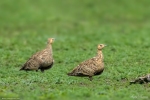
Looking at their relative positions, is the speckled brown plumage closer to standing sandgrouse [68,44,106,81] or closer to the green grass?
the green grass

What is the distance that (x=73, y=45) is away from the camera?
75.4 feet

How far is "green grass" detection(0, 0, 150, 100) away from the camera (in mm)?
13180

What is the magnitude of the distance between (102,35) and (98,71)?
484 inches

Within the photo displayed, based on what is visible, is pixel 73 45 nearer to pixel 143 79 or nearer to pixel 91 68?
pixel 91 68

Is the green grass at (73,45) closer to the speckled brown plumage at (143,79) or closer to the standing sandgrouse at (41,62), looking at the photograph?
the standing sandgrouse at (41,62)

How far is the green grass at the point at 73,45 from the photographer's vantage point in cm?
1318

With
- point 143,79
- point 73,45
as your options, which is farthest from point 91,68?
point 73,45

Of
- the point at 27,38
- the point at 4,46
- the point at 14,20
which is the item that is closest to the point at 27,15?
the point at 14,20

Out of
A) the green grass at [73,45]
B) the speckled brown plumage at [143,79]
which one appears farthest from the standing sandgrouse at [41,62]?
the speckled brown plumage at [143,79]

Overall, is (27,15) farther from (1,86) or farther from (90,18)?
(1,86)

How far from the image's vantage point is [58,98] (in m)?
12.0

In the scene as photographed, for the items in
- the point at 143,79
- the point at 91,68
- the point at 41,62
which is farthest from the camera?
the point at 41,62

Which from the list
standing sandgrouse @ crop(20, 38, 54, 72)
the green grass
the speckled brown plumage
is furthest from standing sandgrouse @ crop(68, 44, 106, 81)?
standing sandgrouse @ crop(20, 38, 54, 72)

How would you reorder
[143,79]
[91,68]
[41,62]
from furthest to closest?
[41,62] < [91,68] < [143,79]
